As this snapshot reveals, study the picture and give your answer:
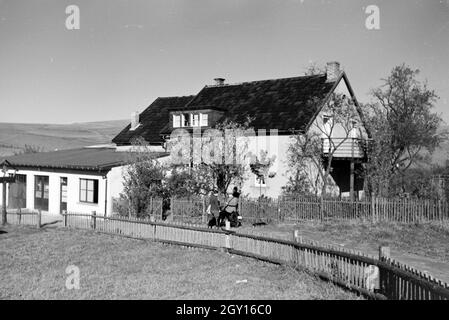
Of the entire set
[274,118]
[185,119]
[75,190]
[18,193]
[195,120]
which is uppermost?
[185,119]

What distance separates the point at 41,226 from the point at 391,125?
81.7ft

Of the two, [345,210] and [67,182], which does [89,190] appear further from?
[345,210]

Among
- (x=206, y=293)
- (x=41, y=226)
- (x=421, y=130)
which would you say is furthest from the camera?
(x=421, y=130)

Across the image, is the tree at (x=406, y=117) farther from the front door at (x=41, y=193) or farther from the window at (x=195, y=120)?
the front door at (x=41, y=193)

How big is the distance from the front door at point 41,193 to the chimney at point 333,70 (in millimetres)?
19218

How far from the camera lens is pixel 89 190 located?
28.1 meters

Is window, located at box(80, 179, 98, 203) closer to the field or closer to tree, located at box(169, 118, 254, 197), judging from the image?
tree, located at box(169, 118, 254, 197)

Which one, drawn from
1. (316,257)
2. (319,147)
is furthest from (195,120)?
(316,257)

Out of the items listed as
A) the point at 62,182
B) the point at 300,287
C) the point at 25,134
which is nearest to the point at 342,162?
the point at 62,182

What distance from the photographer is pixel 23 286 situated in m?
11.4

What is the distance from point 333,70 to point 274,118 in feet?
16.6

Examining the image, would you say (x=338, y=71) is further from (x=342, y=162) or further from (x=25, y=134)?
→ (x=25, y=134)

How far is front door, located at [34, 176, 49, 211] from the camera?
30.4 m

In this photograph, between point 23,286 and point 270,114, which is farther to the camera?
point 270,114
